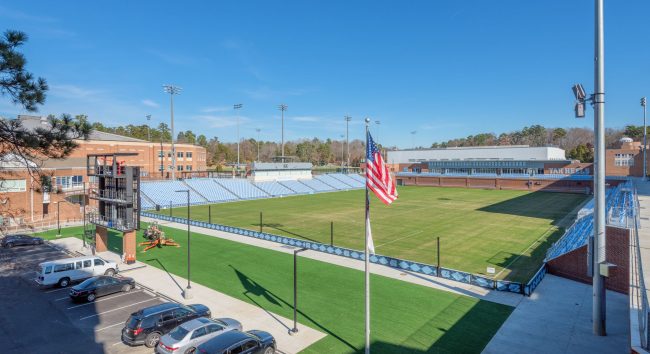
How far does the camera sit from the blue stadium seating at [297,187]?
8444 cm

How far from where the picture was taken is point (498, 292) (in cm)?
2191

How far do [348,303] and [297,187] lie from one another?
66.4 meters

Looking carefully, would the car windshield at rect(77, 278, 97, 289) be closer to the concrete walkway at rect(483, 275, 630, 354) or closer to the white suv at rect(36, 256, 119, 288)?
the white suv at rect(36, 256, 119, 288)

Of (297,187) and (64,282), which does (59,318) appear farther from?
(297,187)

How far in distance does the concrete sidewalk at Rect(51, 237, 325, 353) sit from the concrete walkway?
7899 millimetres

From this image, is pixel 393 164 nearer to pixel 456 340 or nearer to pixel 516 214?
pixel 516 214

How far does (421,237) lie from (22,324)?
31.5m

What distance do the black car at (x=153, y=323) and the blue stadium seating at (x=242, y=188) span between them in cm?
5603

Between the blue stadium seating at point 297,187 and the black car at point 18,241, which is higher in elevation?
the blue stadium seating at point 297,187

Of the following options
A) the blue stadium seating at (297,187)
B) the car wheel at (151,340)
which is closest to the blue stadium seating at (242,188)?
the blue stadium seating at (297,187)

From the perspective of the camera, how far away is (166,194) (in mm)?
64625

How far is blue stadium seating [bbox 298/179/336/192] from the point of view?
8997 centimetres

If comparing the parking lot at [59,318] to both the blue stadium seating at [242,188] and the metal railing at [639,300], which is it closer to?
the metal railing at [639,300]

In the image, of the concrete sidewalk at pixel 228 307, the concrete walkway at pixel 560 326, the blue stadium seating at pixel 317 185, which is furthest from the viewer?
the blue stadium seating at pixel 317 185
